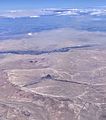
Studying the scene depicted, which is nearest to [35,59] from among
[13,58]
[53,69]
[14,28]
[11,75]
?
[13,58]

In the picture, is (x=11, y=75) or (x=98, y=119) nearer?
(x=98, y=119)

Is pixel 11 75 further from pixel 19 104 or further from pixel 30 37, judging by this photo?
pixel 30 37

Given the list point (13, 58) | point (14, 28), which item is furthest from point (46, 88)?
point (14, 28)

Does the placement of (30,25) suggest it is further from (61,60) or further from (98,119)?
(98,119)

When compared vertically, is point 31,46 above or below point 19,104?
below

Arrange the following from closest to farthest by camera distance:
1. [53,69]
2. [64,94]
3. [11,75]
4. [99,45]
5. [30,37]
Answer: [64,94], [11,75], [53,69], [99,45], [30,37]

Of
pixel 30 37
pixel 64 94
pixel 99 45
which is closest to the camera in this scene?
pixel 64 94
